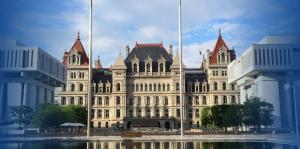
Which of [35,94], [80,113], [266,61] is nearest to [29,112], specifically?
[35,94]

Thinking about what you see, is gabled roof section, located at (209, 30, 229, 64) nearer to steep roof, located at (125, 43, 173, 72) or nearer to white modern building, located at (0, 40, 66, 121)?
steep roof, located at (125, 43, 173, 72)

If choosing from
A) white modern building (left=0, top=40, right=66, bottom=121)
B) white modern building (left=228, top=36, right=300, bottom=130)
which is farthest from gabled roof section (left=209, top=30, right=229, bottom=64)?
white modern building (left=0, top=40, right=66, bottom=121)

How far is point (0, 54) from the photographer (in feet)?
103

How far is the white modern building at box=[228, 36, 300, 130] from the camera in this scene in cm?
4616

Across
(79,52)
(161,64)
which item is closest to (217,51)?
(161,64)

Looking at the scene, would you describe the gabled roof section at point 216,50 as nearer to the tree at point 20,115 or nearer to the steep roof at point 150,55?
the steep roof at point 150,55

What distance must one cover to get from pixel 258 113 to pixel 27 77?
33150 millimetres

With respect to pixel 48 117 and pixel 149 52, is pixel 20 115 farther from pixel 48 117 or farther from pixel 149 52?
pixel 149 52

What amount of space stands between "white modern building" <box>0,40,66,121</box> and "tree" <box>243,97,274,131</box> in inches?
1134

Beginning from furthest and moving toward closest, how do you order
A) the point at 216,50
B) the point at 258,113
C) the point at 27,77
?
the point at 216,50 < the point at 27,77 < the point at 258,113

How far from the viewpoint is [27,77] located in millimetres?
57688

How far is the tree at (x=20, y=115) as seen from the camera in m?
47.0

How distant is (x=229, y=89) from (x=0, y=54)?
68.4m

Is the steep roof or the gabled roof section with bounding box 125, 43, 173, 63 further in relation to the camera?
the gabled roof section with bounding box 125, 43, 173, 63
